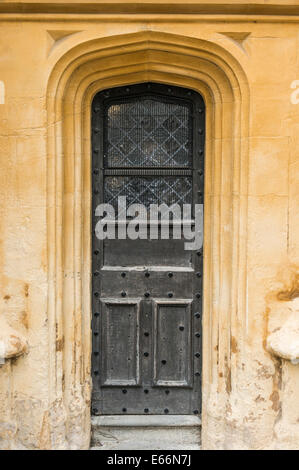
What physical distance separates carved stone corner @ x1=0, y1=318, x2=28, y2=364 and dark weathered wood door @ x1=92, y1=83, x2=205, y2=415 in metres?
0.60

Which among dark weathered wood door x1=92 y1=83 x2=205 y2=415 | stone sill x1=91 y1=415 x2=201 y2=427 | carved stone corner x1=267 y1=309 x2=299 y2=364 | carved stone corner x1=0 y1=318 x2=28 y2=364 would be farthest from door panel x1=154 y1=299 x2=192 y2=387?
carved stone corner x1=0 y1=318 x2=28 y2=364

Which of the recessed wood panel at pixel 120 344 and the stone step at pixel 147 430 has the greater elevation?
the recessed wood panel at pixel 120 344

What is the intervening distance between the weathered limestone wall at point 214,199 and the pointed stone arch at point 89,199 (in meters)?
0.01

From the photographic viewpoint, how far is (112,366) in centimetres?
361

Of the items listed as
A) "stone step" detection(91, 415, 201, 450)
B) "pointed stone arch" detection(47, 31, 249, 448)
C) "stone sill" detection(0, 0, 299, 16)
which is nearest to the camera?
"stone sill" detection(0, 0, 299, 16)

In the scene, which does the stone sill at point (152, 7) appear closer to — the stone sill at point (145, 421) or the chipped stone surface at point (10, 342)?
the chipped stone surface at point (10, 342)

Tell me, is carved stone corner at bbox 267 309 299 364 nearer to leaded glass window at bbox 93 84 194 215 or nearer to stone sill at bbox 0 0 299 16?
leaded glass window at bbox 93 84 194 215

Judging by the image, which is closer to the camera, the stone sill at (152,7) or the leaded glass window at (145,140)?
the stone sill at (152,7)

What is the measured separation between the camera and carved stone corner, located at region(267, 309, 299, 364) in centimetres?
304

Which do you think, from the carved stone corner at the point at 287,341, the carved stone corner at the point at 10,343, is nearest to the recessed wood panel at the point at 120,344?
the carved stone corner at the point at 10,343

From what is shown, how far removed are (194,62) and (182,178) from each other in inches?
32.6

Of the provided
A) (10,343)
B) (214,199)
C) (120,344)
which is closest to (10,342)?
(10,343)

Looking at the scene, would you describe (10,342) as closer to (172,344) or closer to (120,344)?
(120,344)

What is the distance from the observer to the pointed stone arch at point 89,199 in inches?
125
